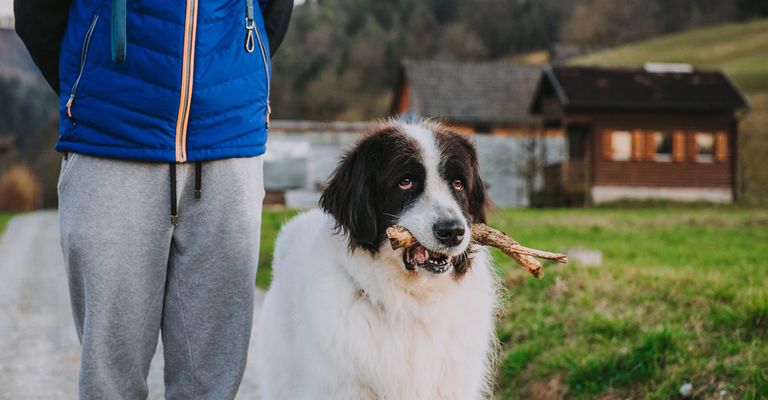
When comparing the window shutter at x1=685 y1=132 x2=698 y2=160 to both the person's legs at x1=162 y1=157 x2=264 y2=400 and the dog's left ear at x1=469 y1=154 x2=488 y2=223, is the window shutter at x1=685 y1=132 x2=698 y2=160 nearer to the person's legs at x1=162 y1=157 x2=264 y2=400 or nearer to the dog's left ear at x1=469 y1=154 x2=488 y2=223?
the dog's left ear at x1=469 y1=154 x2=488 y2=223

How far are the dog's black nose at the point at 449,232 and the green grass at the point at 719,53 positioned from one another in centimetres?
4812

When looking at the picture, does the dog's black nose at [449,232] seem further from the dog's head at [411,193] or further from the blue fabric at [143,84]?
the blue fabric at [143,84]

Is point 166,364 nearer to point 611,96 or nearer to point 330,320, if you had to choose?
point 330,320

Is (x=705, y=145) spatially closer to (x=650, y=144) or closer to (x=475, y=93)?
(x=650, y=144)

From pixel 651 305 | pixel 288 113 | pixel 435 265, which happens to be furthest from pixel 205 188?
pixel 288 113

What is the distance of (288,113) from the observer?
57.6 metres

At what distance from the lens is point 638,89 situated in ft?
110

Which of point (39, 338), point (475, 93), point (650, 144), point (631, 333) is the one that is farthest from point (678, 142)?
point (39, 338)

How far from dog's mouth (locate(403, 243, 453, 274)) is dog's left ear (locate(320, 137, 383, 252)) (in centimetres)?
15

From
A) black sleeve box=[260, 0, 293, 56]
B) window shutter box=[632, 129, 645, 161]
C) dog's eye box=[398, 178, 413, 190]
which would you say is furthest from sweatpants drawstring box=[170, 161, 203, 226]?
window shutter box=[632, 129, 645, 161]

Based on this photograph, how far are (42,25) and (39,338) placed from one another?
476 cm

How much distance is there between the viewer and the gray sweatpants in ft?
8.63

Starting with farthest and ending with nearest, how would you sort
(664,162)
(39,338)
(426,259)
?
(664,162) → (39,338) → (426,259)

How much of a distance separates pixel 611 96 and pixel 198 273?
106ft
